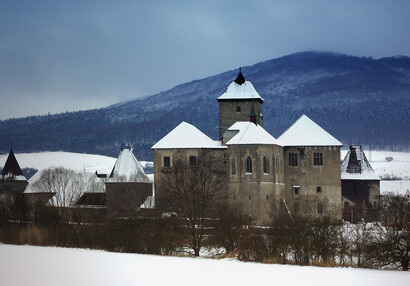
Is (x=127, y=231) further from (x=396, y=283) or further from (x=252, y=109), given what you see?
(x=252, y=109)

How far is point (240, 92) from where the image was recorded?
256 ft

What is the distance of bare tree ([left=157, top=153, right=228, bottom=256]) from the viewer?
1777 inches

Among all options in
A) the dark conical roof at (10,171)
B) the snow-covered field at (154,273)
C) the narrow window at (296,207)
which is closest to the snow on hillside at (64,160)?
the dark conical roof at (10,171)

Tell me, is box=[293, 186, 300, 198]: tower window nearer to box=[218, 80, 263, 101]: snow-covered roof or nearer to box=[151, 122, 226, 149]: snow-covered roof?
box=[151, 122, 226, 149]: snow-covered roof

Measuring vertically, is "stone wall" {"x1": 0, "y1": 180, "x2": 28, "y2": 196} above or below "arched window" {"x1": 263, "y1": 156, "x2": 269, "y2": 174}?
below

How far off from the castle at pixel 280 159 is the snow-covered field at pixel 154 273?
31610 mm

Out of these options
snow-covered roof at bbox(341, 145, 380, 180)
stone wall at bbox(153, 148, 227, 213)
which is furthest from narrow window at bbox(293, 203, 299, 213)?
stone wall at bbox(153, 148, 227, 213)

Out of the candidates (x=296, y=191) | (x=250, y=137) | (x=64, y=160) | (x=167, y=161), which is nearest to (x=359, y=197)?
(x=296, y=191)

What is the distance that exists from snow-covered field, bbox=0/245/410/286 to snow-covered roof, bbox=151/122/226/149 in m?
35.2

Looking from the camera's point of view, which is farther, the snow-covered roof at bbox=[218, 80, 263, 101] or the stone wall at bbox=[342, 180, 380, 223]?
the snow-covered roof at bbox=[218, 80, 263, 101]

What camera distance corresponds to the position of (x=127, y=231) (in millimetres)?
45469

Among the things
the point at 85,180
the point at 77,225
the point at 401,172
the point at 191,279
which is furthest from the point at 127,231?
the point at 401,172

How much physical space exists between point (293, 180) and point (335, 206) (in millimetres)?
4816

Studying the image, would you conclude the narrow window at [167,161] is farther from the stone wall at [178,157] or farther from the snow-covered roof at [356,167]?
the snow-covered roof at [356,167]
